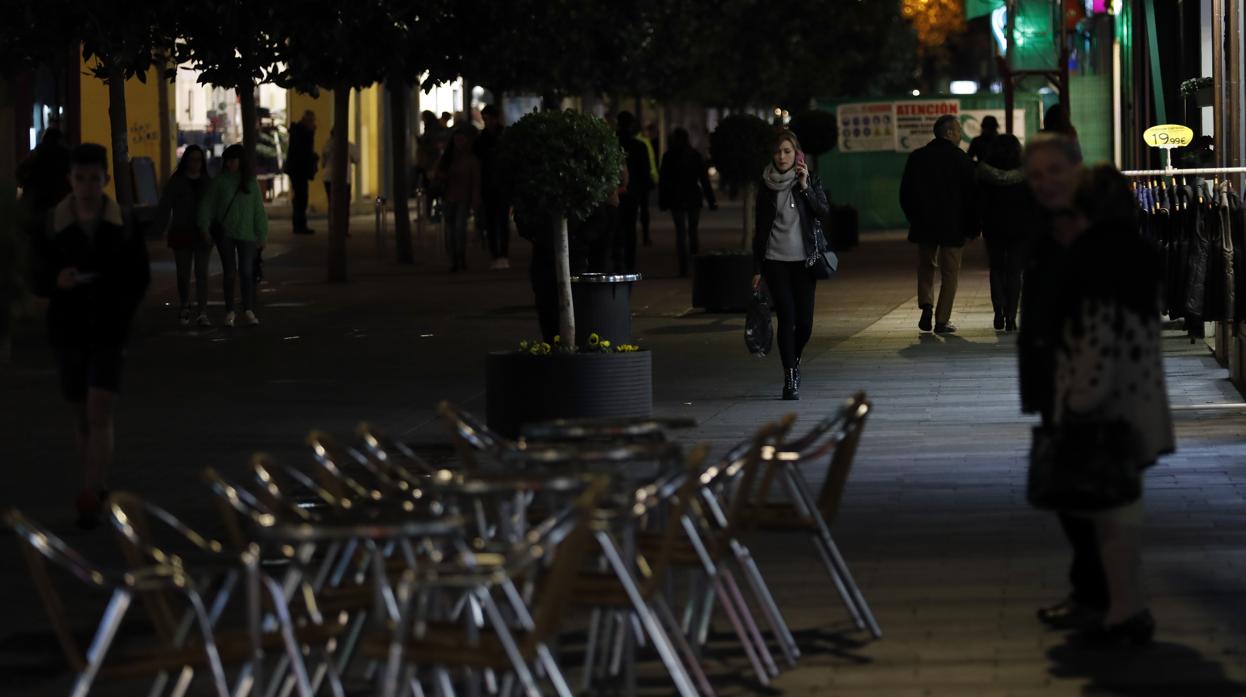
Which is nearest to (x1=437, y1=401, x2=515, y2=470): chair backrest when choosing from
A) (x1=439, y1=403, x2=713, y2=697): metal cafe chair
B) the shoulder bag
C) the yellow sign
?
(x1=439, y1=403, x2=713, y2=697): metal cafe chair

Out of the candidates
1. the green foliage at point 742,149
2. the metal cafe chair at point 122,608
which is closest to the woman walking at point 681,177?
the green foliage at point 742,149

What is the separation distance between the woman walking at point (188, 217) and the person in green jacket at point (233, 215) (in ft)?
0.42

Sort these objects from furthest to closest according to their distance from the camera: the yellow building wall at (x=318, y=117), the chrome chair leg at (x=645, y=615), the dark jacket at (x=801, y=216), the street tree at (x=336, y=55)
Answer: the yellow building wall at (x=318, y=117)
the street tree at (x=336, y=55)
the dark jacket at (x=801, y=216)
the chrome chair leg at (x=645, y=615)

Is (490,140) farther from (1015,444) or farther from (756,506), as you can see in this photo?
(756,506)

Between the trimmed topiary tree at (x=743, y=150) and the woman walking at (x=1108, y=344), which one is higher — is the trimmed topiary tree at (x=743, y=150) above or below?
above

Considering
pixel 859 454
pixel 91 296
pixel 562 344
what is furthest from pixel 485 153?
pixel 91 296

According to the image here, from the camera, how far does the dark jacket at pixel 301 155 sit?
132 feet

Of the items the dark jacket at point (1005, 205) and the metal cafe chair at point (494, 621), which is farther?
the dark jacket at point (1005, 205)

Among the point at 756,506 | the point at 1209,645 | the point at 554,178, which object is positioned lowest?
the point at 1209,645

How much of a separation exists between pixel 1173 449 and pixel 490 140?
2256 cm

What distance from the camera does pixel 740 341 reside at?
19922 mm

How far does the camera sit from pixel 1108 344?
24.7 ft

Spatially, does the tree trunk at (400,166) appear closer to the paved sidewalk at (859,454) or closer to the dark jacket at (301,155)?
the paved sidewalk at (859,454)

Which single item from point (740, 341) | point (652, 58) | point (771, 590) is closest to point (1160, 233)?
point (740, 341)
